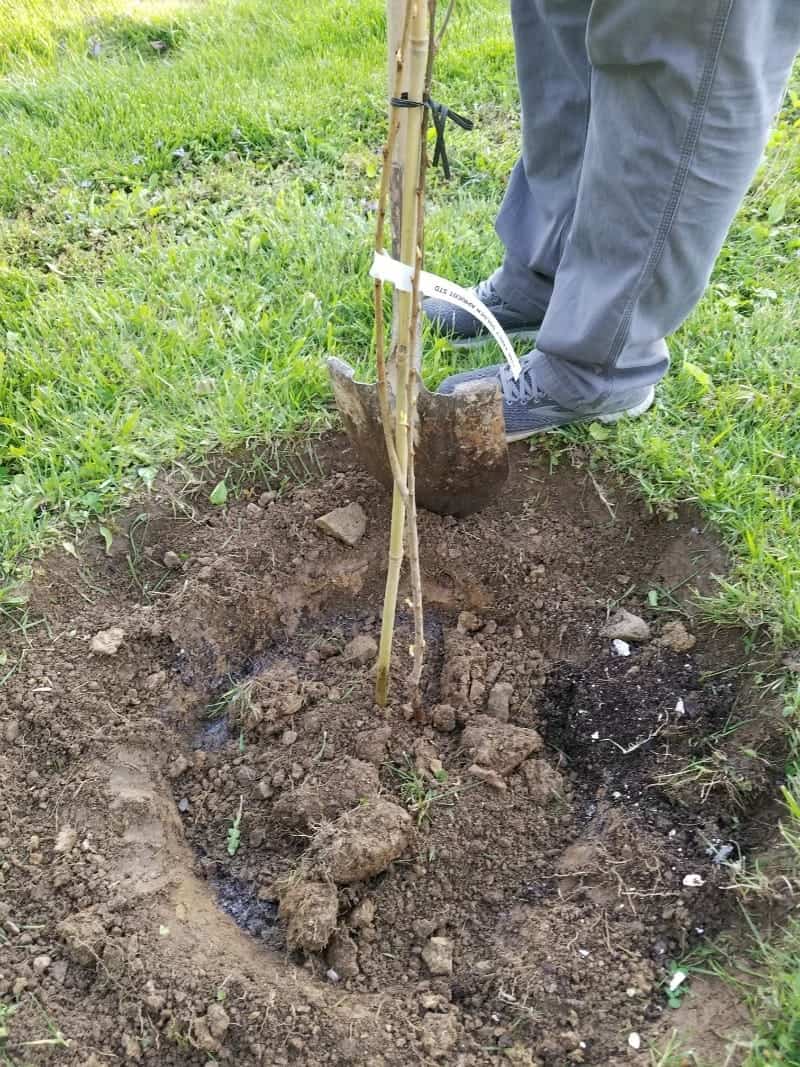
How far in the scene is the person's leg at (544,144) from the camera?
2.13 m

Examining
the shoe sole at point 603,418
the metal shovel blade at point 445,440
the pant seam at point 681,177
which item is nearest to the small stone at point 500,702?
the metal shovel blade at point 445,440

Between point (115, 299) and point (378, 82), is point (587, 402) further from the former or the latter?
point (378, 82)

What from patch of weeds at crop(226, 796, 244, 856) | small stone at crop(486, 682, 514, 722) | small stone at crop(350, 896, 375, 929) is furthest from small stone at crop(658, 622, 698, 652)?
patch of weeds at crop(226, 796, 244, 856)

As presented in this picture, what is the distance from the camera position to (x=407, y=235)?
127 cm

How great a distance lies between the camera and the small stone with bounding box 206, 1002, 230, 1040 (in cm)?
141

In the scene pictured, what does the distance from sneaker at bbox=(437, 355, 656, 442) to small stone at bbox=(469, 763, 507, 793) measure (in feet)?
3.06

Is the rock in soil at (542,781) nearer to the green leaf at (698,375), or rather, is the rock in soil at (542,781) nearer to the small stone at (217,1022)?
the small stone at (217,1022)

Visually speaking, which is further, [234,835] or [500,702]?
[500,702]

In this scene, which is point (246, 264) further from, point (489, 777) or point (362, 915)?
point (362, 915)

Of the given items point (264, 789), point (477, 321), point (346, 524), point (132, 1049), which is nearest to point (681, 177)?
point (477, 321)

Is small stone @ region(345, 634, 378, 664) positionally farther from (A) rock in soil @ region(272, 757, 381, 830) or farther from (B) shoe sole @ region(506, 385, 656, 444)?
(B) shoe sole @ region(506, 385, 656, 444)

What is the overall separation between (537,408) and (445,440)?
381mm

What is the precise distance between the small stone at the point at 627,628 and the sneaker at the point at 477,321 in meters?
1.01

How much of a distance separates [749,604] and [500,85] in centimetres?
310
